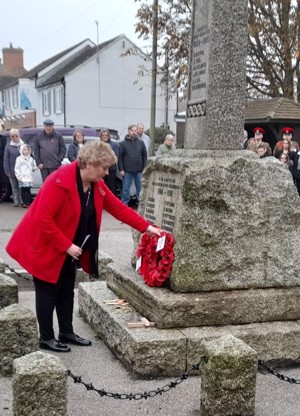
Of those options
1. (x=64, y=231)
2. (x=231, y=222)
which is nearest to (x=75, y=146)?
(x=64, y=231)

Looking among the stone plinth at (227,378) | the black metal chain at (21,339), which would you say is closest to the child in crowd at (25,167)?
the black metal chain at (21,339)

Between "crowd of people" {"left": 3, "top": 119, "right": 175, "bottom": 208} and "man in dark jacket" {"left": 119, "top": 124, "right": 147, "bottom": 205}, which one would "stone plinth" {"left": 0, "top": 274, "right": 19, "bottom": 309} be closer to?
"crowd of people" {"left": 3, "top": 119, "right": 175, "bottom": 208}

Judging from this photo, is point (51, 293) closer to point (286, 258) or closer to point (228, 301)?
point (228, 301)

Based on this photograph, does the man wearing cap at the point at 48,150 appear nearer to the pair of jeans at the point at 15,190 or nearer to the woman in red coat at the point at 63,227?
the pair of jeans at the point at 15,190

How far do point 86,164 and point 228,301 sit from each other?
159cm

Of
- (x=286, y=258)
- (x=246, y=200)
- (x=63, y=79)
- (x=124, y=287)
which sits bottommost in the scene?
(x=124, y=287)

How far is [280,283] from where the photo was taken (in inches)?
199

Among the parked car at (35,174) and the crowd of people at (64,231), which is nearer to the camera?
the crowd of people at (64,231)

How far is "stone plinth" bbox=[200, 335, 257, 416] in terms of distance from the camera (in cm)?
377

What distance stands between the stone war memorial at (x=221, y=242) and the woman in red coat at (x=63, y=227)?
0.46 metres

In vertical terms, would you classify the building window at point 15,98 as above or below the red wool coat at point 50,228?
above

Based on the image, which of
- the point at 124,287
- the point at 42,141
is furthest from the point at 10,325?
the point at 42,141

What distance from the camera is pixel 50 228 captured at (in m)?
4.58

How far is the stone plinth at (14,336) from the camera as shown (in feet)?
14.6
